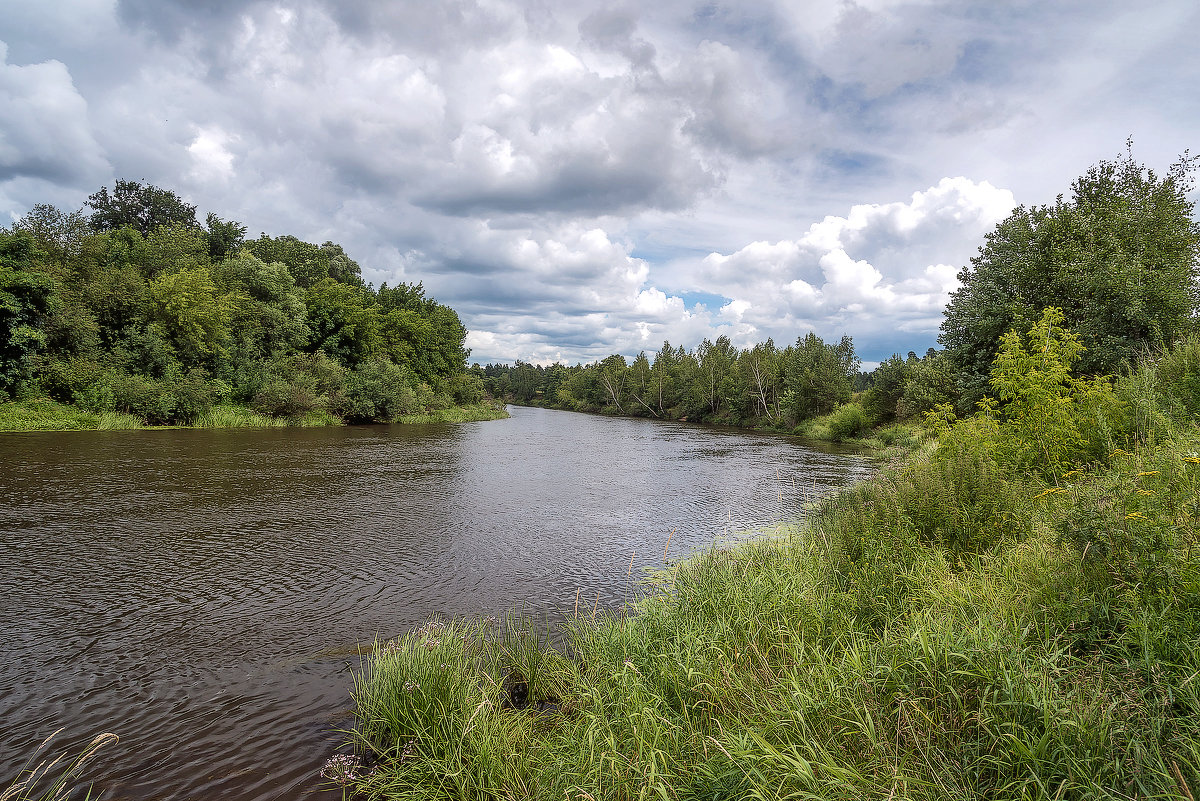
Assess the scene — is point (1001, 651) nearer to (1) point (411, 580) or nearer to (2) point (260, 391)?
(1) point (411, 580)

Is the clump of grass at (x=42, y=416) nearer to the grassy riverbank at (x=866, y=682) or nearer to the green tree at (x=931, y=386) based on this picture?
the grassy riverbank at (x=866, y=682)

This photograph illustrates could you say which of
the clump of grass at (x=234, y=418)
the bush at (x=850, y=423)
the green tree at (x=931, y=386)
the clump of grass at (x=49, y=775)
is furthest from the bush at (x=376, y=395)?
the clump of grass at (x=49, y=775)

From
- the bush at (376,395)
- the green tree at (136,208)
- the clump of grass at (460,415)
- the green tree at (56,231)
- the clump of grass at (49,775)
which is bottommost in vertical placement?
the clump of grass at (49,775)

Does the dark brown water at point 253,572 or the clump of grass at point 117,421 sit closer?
the dark brown water at point 253,572

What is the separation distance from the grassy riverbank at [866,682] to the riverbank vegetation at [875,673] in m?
0.02

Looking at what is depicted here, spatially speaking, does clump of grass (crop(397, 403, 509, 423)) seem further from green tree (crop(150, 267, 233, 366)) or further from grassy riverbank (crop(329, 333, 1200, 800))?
grassy riverbank (crop(329, 333, 1200, 800))

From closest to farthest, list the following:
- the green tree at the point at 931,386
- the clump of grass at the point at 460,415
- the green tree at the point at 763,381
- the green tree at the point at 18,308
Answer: the green tree at the point at 18,308 < the green tree at the point at 931,386 < the clump of grass at the point at 460,415 < the green tree at the point at 763,381

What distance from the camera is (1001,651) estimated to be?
10.9 ft

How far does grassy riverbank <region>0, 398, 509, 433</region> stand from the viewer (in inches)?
949

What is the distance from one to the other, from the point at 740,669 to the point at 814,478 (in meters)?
17.0

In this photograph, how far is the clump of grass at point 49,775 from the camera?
13.1ft

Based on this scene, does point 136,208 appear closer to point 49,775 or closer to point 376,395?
point 376,395

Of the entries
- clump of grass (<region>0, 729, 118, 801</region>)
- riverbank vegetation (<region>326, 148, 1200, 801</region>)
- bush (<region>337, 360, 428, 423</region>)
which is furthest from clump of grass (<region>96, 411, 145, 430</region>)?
riverbank vegetation (<region>326, 148, 1200, 801</region>)

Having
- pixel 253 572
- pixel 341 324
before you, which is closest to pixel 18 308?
pixel 341 324
